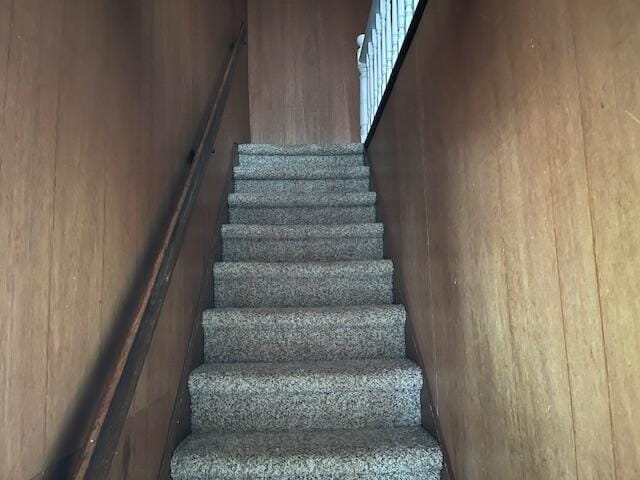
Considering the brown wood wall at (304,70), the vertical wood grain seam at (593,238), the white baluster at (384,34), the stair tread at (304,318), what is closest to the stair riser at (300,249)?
the stair tread at (304,318)

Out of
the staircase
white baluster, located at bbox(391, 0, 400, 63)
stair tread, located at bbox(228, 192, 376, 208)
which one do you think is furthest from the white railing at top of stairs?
the staircase

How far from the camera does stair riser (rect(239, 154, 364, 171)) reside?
300 cm

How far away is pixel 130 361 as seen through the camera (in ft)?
3.40

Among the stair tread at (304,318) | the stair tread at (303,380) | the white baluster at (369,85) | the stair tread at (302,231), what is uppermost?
the white baluster at (369,85)

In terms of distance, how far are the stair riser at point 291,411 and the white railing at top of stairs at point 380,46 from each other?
1363 mm

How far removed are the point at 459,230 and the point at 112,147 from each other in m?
0.87

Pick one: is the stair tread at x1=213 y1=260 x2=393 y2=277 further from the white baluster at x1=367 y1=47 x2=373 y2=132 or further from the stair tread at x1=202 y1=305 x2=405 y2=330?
the white baluster at x1=367 y1=47 x2=373 y2=132

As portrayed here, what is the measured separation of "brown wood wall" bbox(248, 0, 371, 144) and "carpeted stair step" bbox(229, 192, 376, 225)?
66.7 inches

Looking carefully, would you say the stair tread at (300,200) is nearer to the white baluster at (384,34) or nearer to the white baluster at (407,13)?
the white baluster at (384,34)

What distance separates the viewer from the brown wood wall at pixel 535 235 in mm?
599

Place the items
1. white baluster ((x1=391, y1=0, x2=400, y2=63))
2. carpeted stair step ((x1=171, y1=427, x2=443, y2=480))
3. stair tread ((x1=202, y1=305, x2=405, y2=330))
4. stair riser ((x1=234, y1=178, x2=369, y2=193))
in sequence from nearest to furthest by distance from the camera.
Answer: carpeted stair step ((x1=171, y1=427, x2=443, y2=480))
stair tread ((x1=202, y1=305, x2=405, y2=330))
white baluster ((x1=391, y1=0, x2=400, y2=63))
stair riser ((x1=234, y1=178, x2=369, y2=193))

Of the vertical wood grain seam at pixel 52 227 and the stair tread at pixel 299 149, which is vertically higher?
the stair tread at pixel 299 149

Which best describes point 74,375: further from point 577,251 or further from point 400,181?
point 400,181

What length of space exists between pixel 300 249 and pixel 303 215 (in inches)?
11.6
